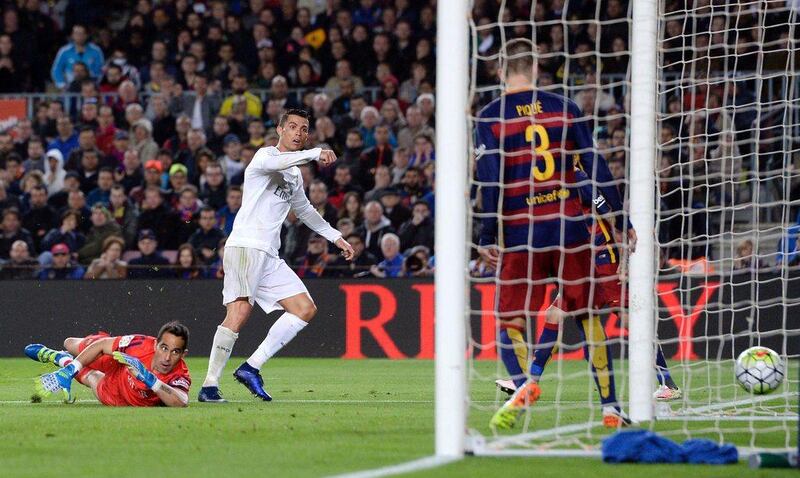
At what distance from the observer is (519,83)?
693 centimetres

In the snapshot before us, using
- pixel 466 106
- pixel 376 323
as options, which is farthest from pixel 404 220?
pixel 466 106

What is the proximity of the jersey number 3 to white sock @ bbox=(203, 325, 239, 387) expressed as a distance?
9.11 ft

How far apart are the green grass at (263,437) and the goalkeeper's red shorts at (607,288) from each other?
44 cm

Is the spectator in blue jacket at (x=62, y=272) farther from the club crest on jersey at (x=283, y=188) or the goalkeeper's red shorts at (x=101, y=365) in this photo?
the goalkeeper's red shorts at (x=101, y=365)

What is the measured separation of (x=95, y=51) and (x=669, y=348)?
369 inches

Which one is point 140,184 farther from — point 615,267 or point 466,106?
point 466,106

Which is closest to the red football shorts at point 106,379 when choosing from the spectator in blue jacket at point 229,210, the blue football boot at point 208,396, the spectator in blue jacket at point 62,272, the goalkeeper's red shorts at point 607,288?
the blue football boot at point 208,396

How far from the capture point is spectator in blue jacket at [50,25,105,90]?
62.6 ft

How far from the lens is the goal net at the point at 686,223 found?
23.2 ft

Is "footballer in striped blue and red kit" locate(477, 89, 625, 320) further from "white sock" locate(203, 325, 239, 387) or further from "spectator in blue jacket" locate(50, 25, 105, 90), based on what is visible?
"spectator in blue jacket" locate(50, 25, 105, 90)

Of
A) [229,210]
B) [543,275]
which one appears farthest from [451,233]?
[229,210]

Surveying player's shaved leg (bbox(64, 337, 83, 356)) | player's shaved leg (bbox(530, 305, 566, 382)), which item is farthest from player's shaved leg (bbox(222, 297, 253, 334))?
player's shaved leg (bbox(530, 305, 566, 382))

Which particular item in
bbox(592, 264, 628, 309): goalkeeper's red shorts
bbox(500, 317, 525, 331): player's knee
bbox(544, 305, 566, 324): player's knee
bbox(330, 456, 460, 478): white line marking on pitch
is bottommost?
bbox(330, 456, 460, 478): white line marking on pitch

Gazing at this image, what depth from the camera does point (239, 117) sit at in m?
17.6
